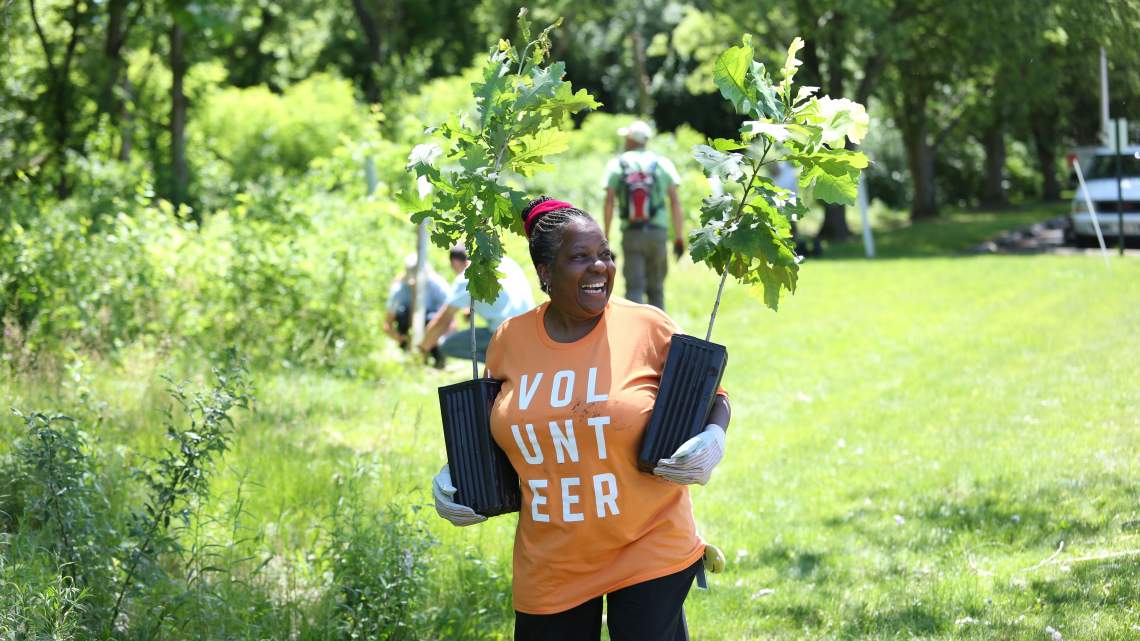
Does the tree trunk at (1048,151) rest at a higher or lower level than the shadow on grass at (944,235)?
higher

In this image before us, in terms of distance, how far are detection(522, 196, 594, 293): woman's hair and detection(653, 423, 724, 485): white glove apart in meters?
0.65

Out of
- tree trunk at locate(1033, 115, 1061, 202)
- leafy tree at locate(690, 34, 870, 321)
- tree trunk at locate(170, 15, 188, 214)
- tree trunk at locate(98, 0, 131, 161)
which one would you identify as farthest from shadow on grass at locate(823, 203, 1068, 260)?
leafy tree at locate(690, 34, 870, 321)

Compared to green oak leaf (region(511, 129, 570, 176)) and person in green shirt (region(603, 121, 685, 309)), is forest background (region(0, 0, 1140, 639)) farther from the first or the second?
person in green shirt (region(603, 121, 685, 309))

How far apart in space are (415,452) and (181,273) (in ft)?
12.1

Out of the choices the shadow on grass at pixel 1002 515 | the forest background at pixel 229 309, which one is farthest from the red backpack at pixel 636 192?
the shadow on grass at pixel 1002 515

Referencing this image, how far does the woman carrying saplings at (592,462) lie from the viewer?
3508 millimetres

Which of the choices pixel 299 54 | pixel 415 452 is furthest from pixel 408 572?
pixel 299 54

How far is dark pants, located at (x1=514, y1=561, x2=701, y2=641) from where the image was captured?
3531 millimetres

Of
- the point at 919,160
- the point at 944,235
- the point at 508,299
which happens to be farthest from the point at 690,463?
Answer: the point at 919,160

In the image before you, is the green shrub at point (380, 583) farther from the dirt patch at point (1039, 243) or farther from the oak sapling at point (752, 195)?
the dirt patch at point (1039, 243)

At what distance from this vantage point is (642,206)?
11594 millimetres

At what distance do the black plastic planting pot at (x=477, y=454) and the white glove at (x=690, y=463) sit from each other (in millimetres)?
555

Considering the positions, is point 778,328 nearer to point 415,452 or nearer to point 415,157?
point 415,452

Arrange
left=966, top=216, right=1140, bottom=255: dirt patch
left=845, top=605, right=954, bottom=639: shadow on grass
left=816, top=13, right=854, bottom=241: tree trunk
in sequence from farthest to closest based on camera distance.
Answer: left=816, top=13, right=854, bottom=241: tree trunk, left=966, top=216, right=1140, bottom=255: dirt patch, left=845, top=605, right=954, bottom=639: shadow on grass
